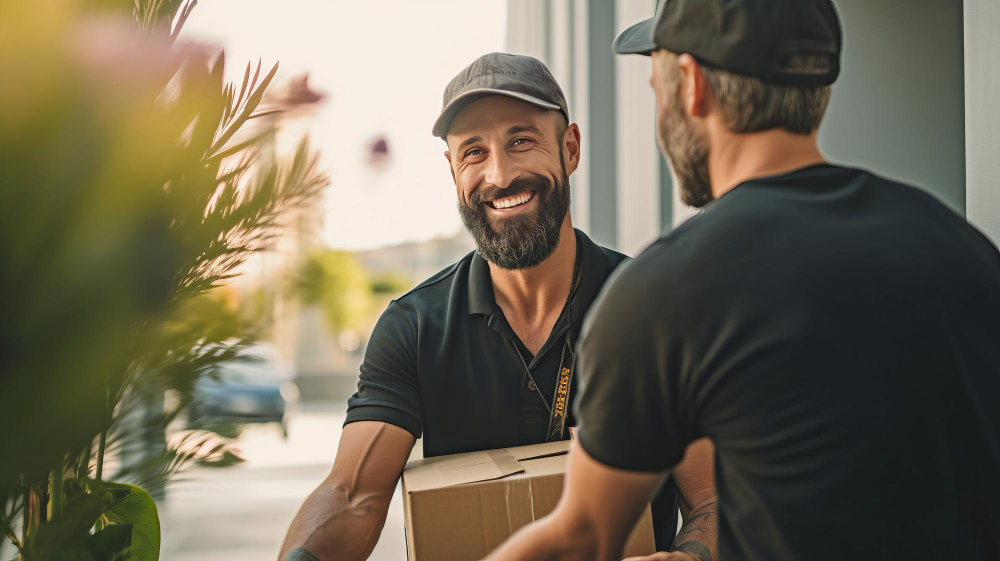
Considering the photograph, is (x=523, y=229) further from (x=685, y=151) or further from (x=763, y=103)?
(x=763, y=103)

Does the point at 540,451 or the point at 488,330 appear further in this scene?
the point at 488,330

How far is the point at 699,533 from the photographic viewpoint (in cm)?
145

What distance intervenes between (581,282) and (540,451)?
540 mm

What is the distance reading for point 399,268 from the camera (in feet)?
107

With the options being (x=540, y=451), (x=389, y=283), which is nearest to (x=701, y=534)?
(x=540, y=451)

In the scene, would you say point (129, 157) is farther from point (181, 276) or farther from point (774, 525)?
point (774, 525)

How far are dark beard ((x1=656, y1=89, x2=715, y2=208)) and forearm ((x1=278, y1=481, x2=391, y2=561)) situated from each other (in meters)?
1.01

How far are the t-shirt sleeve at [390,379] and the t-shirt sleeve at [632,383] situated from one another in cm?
91

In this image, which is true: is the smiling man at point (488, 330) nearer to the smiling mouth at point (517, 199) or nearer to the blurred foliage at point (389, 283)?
the smiling mouth at point (517, 199)

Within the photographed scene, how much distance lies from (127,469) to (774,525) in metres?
1.02

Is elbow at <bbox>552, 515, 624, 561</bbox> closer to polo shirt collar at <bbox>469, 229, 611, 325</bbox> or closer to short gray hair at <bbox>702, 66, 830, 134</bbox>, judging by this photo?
short gray hair at <bbox>702, 66, 830, 134</bbox>

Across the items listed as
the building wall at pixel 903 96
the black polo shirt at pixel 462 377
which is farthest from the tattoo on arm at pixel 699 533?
the building wall at pixel 903 96

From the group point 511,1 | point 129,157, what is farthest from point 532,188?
point 511,1

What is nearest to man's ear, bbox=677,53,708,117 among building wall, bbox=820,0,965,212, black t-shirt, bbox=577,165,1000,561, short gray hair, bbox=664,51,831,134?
short gray hair, bbox=664,51,831,134
